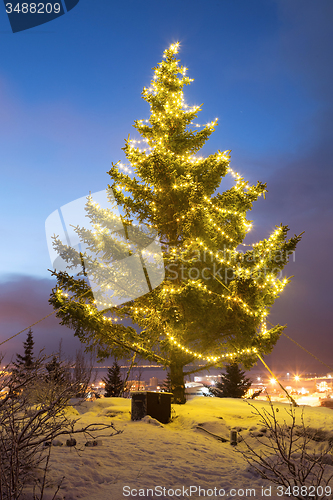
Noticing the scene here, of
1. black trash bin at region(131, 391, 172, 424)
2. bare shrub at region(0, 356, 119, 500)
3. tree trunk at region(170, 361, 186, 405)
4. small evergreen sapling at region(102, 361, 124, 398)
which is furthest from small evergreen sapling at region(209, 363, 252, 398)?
bare shrub at region(0, 356, 119, 500)

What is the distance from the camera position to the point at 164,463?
512 cm

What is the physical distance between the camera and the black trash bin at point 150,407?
8227 mm

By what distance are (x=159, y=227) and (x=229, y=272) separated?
3.27 metres

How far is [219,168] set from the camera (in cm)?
1145

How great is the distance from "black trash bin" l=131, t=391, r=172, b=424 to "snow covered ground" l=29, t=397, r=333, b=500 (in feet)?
0.80

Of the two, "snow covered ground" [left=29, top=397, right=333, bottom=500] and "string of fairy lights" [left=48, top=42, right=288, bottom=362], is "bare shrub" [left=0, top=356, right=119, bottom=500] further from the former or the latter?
"string of fairy lights" [left=48, top=42, right=288, bottom=362]

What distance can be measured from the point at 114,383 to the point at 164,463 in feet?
74.2

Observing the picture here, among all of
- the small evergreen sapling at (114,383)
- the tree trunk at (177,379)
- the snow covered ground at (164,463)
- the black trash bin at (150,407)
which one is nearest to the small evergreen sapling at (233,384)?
the small evergreen sapling at (114,383)

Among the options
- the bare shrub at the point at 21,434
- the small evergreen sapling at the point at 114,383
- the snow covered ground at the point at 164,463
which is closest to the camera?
the bare shrub at the point at 21,434

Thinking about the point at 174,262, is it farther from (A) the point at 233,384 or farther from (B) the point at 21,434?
(A) the point at 233,384

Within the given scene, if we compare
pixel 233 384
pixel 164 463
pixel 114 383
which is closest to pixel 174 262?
pixel 164 463

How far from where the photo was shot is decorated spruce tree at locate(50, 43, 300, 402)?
31.0ft

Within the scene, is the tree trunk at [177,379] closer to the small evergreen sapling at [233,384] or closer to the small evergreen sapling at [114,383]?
the small evergreen sapling at [233,384]

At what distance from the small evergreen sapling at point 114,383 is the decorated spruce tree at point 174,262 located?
53.6 feet
